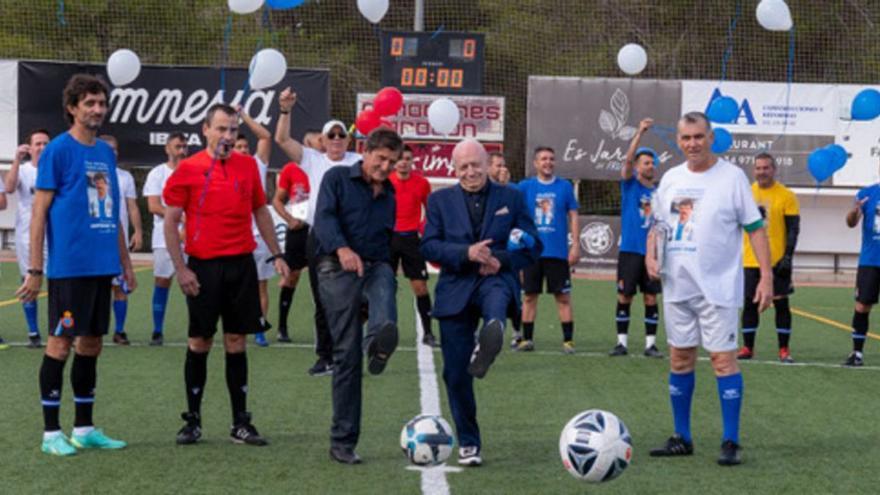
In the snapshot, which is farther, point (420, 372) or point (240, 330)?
point (420, 372)

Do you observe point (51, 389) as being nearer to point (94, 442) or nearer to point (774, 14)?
point (94, 442)

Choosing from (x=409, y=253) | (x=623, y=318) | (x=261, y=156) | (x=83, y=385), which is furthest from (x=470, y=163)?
(x=623, y=318)

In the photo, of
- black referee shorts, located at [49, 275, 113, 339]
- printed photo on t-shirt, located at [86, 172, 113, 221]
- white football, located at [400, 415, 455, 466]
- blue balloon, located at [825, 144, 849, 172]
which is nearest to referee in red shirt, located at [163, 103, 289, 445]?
printed photo on t-shirt, located at [86, 172, 113, 221]

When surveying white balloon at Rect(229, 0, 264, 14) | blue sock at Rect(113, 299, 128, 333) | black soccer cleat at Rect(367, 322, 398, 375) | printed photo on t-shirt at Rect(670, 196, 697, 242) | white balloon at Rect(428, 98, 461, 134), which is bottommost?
blue sock at Rect(113, 299, 128, 333)

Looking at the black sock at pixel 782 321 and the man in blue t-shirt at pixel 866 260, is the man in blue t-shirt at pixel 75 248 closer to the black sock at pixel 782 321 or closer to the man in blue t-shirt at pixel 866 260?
the black sock at pixel 782 321

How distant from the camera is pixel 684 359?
745 cm

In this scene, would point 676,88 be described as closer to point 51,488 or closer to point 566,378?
point 566,378

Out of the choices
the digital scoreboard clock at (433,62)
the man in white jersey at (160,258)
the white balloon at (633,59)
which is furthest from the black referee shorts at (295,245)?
the digital scoreboard clock at (433,62)

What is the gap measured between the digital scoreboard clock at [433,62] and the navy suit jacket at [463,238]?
786 inches

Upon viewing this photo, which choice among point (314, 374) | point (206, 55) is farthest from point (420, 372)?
point (206, 55)

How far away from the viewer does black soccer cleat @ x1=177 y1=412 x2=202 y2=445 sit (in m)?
7.27

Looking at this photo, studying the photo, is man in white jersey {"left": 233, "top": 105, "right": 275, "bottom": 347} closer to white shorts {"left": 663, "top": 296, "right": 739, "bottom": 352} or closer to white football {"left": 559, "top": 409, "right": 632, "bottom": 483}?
white shorts {"left": 663, "top": 296, "right": 739, "bottom": 352}

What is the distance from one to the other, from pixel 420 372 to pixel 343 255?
13.1 feet

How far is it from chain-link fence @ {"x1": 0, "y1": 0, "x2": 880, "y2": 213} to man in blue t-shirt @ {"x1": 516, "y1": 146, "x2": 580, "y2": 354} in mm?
19601
